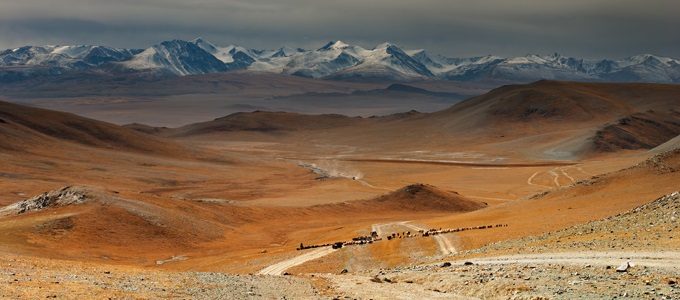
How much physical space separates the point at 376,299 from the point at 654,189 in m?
35.6

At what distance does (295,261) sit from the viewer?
4381 centimetres

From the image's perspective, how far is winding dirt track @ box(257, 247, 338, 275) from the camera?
133 feet

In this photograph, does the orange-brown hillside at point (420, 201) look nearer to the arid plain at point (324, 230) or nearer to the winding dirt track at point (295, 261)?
the arid plain at point (324, 230)

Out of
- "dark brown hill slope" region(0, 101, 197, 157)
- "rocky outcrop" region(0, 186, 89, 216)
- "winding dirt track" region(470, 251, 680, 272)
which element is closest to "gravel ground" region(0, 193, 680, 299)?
"winding dirt track" region(470, 251, 680, 272)

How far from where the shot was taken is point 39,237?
173 ft

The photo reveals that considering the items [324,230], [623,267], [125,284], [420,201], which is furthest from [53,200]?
[623,267]

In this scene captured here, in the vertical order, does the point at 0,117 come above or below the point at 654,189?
below

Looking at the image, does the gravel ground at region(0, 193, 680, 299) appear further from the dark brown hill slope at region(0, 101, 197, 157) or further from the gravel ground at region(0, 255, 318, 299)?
the dark brown hill slope at region(0, 101, 197, 157)

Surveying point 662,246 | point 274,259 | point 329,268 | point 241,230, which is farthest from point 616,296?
point 241,230

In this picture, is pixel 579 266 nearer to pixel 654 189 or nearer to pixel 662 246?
pixel 662 246

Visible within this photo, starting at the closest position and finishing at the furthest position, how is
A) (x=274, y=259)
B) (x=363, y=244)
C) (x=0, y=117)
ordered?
(x=274, y=259) < (x=363, y=244) < (x=0, y=117)

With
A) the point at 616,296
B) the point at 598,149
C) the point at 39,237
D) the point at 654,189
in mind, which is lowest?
the point at 598,149

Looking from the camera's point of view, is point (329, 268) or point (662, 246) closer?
point (662, 246)

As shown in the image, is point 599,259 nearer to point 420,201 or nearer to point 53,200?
point 53,200
